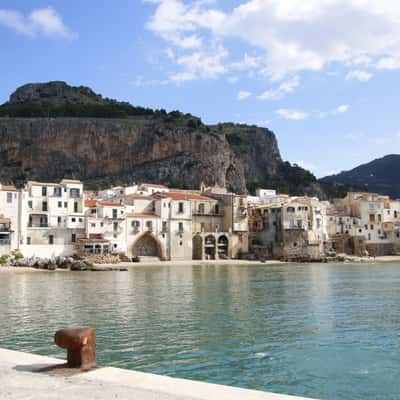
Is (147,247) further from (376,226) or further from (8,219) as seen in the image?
(376,226)

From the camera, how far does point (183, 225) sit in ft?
259

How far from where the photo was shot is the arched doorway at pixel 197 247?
80.4 meters

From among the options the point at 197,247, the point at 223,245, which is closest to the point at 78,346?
the point at 197,247

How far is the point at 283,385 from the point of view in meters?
13.2

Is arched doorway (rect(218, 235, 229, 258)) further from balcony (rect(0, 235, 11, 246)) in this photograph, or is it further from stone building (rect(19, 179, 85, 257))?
balcony (rect(0, 235, 11, 246))


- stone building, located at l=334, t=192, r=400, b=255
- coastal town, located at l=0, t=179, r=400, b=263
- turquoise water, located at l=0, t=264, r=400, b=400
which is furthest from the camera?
stone building, located at l=334, t=192, r=400, b=255

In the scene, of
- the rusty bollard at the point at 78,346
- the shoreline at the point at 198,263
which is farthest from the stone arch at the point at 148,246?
the rusty bollard at the point at 78,346

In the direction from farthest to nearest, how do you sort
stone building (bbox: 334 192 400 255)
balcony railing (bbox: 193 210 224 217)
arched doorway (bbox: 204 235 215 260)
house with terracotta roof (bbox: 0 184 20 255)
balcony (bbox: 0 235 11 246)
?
1. stone building (bbox: 334 192 400 255)
2. balcony railing (bbox: 193 210 224 217)
3. arched doorway (bbox: 204 235 215 260)
4. house with terracotta roof (bbox: 0 184 20 255)
5. balcony (bbox: 0 235 11 246)

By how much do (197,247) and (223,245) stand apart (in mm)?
4523

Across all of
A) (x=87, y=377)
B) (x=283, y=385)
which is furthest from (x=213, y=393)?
(x=283, y=385)

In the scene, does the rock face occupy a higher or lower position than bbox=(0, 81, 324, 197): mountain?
higher

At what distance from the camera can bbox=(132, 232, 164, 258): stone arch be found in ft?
248

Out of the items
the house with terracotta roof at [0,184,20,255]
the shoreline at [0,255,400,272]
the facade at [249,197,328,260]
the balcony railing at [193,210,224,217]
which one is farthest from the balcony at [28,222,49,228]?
the facade at [249,197,328,260]

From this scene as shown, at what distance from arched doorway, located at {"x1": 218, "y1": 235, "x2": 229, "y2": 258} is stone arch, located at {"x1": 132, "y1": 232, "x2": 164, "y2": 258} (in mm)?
10743
